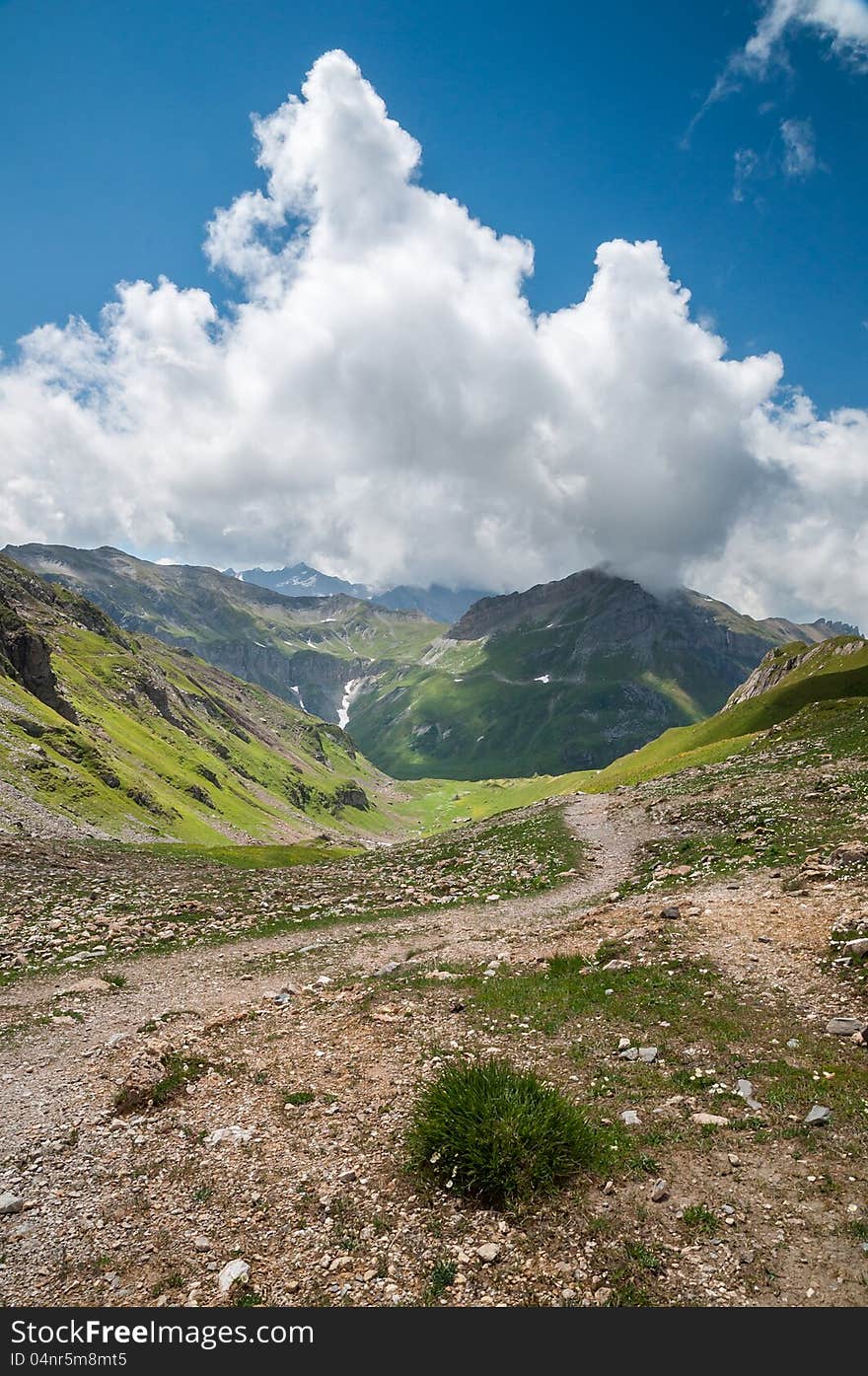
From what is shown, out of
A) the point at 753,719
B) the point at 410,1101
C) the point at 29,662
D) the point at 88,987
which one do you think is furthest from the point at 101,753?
the point at 410,1101

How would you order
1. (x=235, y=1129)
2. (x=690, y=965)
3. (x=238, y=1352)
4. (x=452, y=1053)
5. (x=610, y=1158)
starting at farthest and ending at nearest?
(x=690, y=965), (x=452, y=1053), (x=235, y=1129), (x=610, y=1158), (x=238, y=1352)

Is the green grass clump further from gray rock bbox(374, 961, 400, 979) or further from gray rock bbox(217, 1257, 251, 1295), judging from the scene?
gray rock bbox(374, 961, 400, 979)

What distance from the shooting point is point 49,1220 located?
9.27 m

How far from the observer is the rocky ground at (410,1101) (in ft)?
24.9

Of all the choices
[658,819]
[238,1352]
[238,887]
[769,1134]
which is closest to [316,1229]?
[238,1352]

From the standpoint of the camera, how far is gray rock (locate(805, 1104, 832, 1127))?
31.5 feet

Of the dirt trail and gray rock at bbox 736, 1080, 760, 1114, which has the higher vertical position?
gray rock at bbox 736, 1080, 760, 1114

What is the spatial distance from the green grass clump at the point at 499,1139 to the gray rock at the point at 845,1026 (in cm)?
637

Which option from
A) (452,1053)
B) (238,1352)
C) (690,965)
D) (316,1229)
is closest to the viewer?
(238,1352)

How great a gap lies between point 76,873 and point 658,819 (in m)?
38.8

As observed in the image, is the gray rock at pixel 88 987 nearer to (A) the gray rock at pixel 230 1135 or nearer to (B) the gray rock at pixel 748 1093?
(A) the gray rock at pixel 230 1135

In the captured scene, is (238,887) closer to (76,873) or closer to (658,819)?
(76,873)

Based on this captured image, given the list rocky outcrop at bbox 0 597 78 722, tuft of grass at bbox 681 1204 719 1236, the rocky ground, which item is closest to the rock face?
the rocky ground

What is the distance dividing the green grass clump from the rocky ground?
30cm
